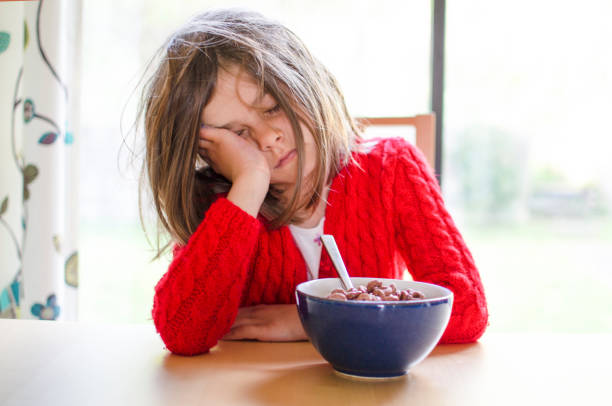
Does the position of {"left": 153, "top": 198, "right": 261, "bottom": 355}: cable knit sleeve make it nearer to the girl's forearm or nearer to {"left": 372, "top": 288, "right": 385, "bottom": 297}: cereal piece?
the girl's forearm

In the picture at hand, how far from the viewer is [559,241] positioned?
452 cm

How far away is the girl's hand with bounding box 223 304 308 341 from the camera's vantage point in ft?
2.29

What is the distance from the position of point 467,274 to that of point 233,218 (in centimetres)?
34

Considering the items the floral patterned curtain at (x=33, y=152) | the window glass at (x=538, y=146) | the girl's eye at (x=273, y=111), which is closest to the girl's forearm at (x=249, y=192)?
the girl's eye at (x=273, y=111)

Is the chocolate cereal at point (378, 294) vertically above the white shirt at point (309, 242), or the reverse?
the chocolate cereal at point (378, 294)

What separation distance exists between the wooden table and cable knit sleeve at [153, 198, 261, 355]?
0.15 feet

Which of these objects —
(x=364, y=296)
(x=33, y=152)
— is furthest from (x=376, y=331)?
(x=33, y=152)

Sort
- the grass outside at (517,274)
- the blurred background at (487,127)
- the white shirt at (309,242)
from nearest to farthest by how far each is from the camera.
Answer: the white shirt at (309,242)
the blurred background at (487,127)
the grass outside at (517,274)

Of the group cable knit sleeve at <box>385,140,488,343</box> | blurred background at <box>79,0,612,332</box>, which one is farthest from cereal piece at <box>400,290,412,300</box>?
blurred background at <box>79,0,612,332</box>

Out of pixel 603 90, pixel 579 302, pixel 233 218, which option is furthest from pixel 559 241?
pixel 233 218

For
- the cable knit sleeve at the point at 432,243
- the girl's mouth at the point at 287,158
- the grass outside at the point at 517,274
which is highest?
the girl's mouth at the point at 287,158

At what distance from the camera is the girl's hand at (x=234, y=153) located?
84 cm

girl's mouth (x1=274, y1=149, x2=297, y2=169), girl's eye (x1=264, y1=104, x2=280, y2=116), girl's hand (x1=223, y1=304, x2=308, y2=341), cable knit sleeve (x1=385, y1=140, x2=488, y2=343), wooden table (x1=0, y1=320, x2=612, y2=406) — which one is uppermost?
girl's eye (x1=264, y1=104, x2=280, y2=116)

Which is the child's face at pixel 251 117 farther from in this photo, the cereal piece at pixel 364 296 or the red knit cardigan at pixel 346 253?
the cereal piece at pixel 364 296
